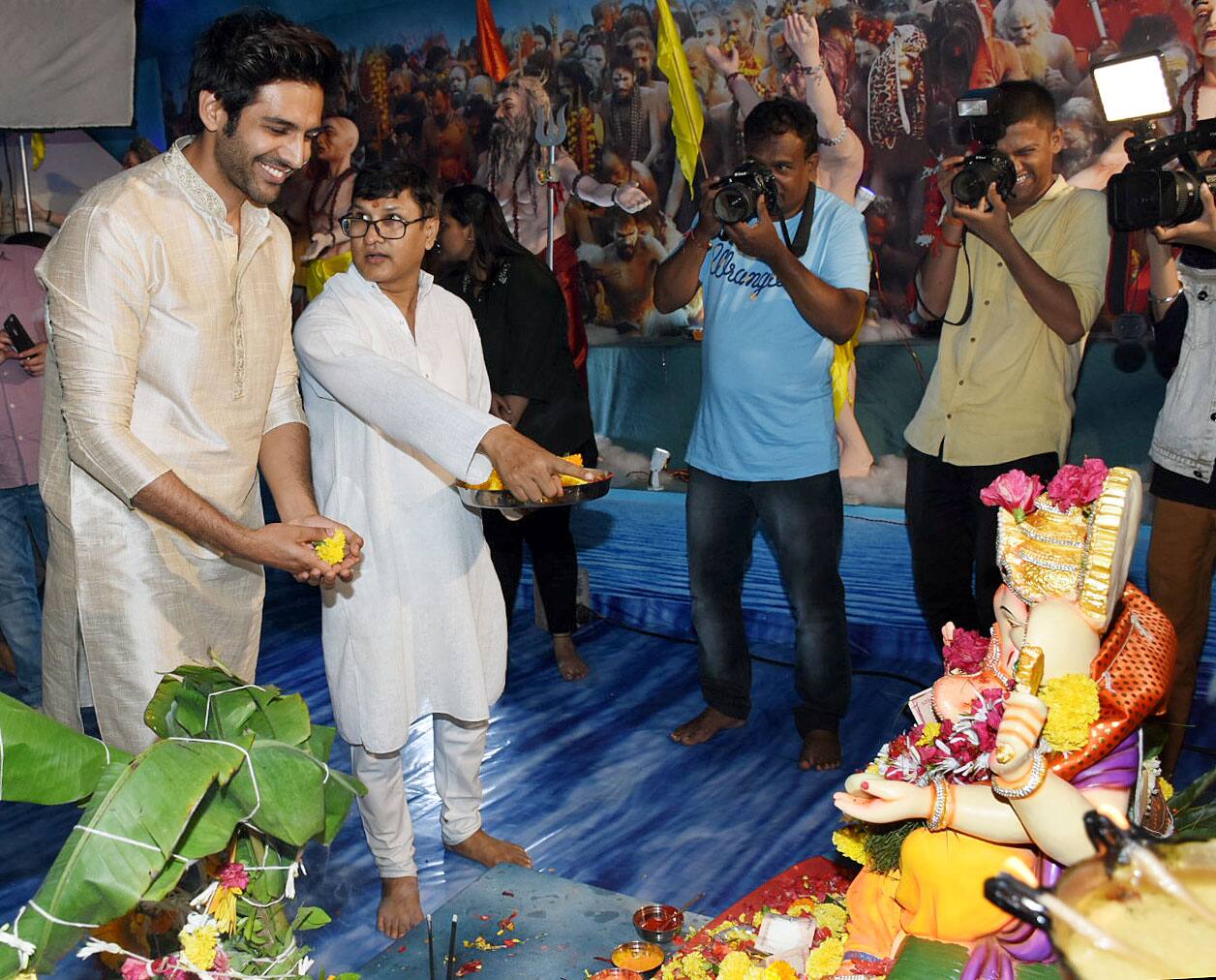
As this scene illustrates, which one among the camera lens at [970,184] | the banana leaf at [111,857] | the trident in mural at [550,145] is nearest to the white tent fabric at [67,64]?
the trident in mural at [550,145]

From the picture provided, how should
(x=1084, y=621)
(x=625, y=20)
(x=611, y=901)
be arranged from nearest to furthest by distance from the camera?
(x=1084, y=621), (x=611, y=901), (x=625, y=20)

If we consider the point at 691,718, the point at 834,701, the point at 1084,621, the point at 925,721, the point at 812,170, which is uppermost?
the point at 812,170

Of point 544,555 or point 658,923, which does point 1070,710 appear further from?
point 544,555

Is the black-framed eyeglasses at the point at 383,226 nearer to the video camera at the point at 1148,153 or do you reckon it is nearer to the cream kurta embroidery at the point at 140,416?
the cream kurta embroidery at the point at 140,416

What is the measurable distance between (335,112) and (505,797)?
354 centimetres

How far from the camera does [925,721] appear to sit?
186 centimetres

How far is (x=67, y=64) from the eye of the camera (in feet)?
16.9

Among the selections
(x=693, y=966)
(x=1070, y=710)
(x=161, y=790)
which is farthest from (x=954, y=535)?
(x=161, y=790)

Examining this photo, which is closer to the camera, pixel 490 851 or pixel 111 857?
pixel 111 857

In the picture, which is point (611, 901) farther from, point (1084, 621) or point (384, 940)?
point (1084, 621)

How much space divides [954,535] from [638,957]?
1.70m

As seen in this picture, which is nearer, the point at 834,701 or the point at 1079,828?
the point at 1079,828

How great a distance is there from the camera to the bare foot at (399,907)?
2.67 meters

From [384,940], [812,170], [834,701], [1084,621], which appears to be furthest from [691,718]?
[1084,621]
